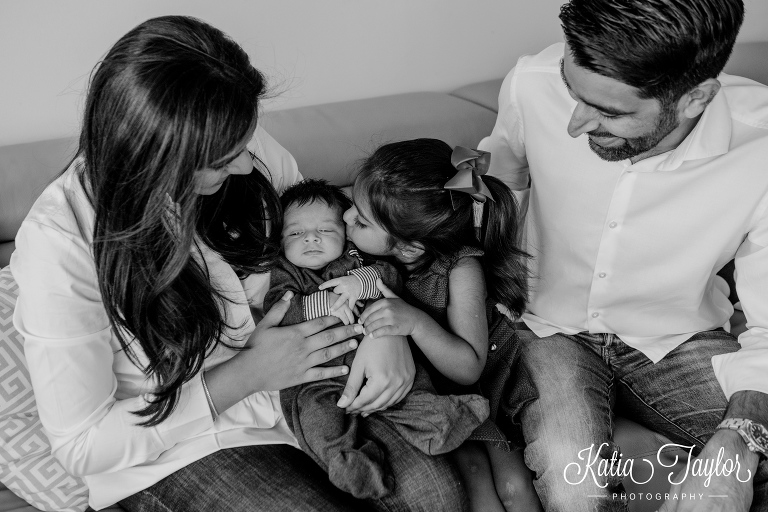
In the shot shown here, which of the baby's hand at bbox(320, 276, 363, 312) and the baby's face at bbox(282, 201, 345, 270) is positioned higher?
the baby's face at bbox(282, 201, 345, 270)

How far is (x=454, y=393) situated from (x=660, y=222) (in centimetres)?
65

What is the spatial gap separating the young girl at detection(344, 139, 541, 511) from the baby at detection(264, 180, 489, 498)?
0.18ft

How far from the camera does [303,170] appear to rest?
211 cm

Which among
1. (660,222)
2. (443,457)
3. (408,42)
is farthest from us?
(408,42)

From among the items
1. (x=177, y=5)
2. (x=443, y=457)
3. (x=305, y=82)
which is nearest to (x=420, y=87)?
(x=305, y=82)

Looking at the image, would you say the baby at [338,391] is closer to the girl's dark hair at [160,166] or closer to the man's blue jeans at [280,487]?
the man's blue jeans at [280,487]

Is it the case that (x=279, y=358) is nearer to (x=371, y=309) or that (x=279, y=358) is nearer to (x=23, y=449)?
(x=371, y=309)

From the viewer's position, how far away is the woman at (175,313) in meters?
1.24

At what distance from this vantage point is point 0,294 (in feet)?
5.41

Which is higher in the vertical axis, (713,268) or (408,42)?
(408,42)

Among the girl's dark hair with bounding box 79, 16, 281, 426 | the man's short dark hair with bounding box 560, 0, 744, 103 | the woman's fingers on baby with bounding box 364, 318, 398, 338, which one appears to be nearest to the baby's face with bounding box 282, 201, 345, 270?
the woman's fingers on baby with bounding box 364, 318, 398, 338

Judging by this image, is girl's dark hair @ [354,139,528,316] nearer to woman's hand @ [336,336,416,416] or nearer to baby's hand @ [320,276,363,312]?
Result: baby's hand @ [320,276,363,312]

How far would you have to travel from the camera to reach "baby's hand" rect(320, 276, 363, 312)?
170 centimetres

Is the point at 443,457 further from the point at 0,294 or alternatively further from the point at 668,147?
the point at 0,294
